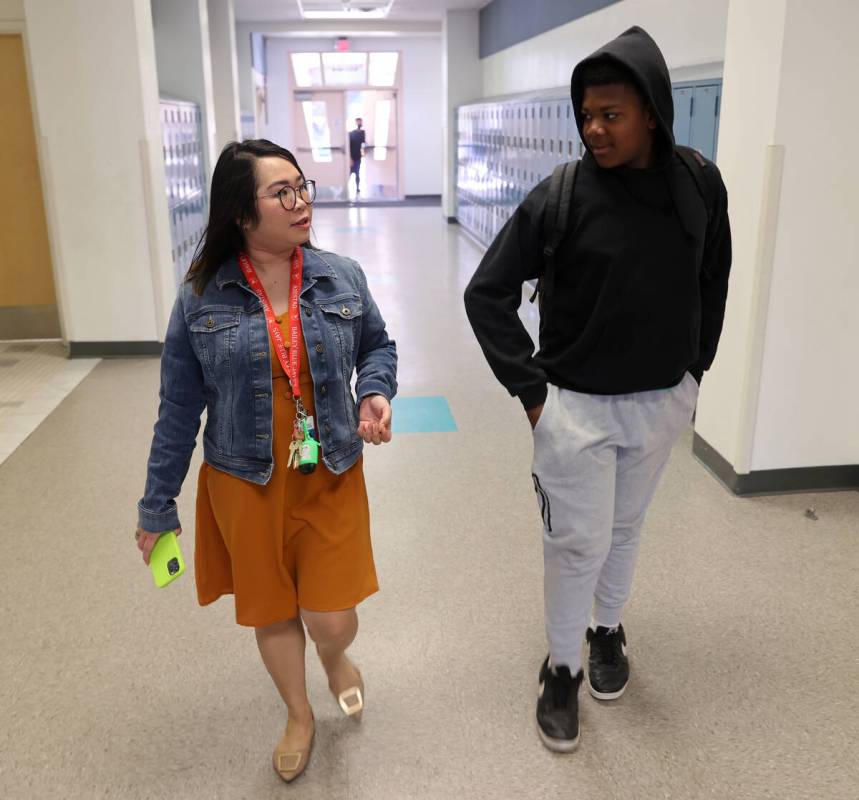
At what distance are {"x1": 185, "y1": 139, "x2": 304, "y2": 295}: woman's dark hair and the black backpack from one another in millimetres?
485

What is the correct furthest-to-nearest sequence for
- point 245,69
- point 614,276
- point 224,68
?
point 245,69, point 224,68, point 614,276

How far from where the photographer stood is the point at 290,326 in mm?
1661

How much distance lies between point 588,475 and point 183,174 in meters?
5.69

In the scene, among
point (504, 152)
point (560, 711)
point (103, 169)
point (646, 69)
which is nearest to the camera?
point (646, 69)

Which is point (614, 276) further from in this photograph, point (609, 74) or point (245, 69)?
point (245, 69)

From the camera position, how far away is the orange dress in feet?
5.54

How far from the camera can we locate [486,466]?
362cm

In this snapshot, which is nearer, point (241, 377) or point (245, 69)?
point (241, 377)

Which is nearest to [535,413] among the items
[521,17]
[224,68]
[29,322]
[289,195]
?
[289,195]

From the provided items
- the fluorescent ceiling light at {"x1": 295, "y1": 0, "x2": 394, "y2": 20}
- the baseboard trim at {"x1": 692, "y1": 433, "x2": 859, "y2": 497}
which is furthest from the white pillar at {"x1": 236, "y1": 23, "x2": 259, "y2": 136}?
the baseboard trim at {"x1": 692, "y1": 433, "x2": 859, "y2": 497}

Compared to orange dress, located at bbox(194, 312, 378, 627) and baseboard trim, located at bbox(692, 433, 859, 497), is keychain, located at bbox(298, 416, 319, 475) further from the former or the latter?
baseboard trim, located at bbox(692, 433, 859, 497)

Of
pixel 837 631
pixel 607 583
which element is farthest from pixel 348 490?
pixel 837 631

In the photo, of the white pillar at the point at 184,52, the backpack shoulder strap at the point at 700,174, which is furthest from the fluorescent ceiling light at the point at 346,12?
the backpack shoulder strap at the point at 700,174

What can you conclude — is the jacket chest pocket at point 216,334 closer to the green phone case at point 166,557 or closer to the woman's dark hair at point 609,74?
the green phone case at point 166,557
